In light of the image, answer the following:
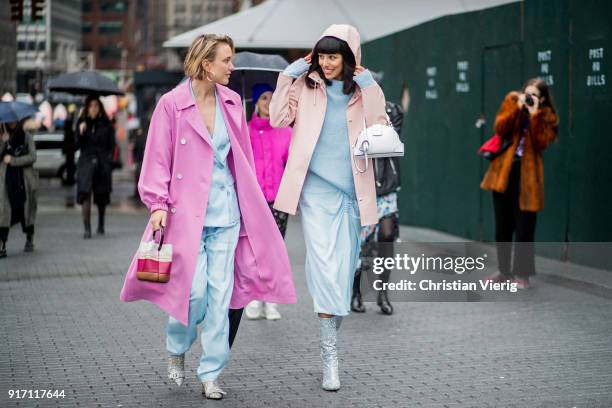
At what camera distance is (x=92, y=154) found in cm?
1670

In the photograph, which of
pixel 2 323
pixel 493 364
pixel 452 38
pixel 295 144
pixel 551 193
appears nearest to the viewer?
pixel 295 144

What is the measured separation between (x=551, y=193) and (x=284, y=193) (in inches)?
262

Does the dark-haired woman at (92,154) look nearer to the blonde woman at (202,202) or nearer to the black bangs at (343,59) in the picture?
the black bangs at (343,59)

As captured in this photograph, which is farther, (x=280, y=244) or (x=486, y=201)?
(x=486, y=201)

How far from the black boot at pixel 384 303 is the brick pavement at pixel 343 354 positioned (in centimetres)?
12

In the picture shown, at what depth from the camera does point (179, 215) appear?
6.57 meters

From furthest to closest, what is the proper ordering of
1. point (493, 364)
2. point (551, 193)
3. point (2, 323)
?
point (551, 193) → point (2, 323) → point (493, 364)

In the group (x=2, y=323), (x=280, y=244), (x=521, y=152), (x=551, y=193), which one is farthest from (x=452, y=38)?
(x=280, y=244)

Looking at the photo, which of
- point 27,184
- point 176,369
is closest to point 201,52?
point 176,369

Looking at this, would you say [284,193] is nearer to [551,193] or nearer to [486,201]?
[551,193]

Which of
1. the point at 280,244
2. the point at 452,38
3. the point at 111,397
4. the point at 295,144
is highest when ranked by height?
the point at 452,38

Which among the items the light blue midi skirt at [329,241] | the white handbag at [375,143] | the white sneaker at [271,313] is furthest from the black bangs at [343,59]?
the white sneaker at [271,313]

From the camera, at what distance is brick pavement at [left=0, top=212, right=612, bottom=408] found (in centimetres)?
676

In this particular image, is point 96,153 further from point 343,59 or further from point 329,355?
point 329,355
